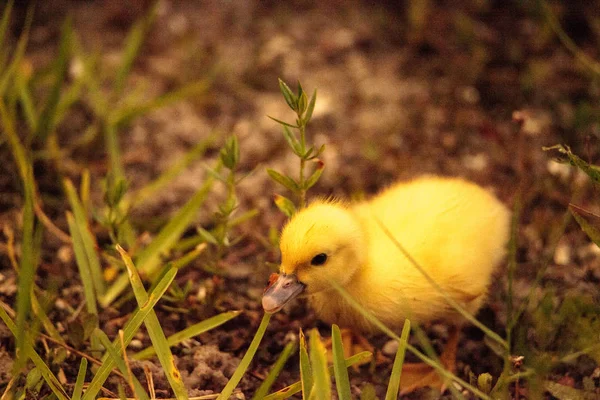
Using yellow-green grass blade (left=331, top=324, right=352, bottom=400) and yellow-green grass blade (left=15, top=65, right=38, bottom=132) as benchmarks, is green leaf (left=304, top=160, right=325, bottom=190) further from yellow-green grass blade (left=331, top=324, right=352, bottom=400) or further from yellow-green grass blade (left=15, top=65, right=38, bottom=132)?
yellow-green grass blade (left=15, top=65, right=38, bottom=132)

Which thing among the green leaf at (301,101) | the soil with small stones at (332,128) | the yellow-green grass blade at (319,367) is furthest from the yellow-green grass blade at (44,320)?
the green leaf at (301,101)

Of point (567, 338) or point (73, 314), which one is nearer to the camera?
point (567, 338)

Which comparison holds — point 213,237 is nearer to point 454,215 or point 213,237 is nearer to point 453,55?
point 454,215

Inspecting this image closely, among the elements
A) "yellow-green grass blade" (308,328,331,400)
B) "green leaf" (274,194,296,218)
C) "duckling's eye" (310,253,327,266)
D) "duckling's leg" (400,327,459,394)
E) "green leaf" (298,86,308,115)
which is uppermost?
"green leaf" (298,86,308,115)

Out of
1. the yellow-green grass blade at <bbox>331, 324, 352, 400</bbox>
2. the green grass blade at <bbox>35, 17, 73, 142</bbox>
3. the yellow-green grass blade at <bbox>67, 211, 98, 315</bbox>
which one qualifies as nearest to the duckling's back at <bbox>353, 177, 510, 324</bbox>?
the yellow-green grass blade at <bbox>331, 324, 352, 400</bbox>

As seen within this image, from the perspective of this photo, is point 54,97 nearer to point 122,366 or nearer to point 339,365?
point 122,366

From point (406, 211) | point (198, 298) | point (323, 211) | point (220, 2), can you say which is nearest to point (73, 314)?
point (198, 298)

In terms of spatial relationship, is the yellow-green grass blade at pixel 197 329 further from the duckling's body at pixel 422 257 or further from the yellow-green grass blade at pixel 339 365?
the yellow-green grass blade at pixel 339 365
